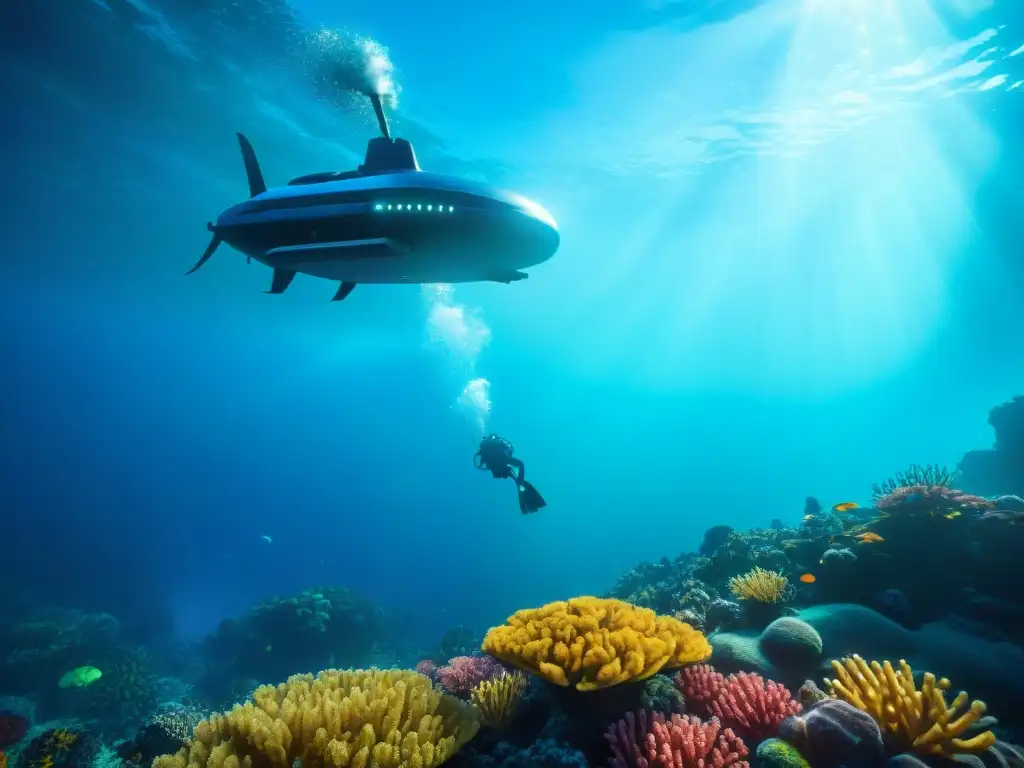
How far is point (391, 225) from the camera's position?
290 centimetres

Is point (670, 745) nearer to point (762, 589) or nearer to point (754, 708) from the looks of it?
point (754, 708)

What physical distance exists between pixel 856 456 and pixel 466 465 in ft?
468

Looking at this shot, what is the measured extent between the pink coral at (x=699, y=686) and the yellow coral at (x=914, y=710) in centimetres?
82

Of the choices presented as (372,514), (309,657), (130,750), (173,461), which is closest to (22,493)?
(173,461)

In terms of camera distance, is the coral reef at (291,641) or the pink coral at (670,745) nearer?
the pink coral at (670,745)

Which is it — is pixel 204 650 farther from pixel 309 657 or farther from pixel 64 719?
pixel 309 657

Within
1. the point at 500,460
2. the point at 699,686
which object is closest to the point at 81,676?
the point at 500,460

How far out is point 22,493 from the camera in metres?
53.4

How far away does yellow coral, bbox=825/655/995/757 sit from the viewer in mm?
2688

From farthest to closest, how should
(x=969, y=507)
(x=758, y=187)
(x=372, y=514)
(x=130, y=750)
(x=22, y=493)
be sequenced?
(x=372, y=514), (x=22, y=493), (x=758, y=187), (x=969, y=507), (x=130, y=750)

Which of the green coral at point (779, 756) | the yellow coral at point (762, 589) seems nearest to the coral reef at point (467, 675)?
the green coral at point (779, 756)

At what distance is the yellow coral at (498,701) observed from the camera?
10.0 ft

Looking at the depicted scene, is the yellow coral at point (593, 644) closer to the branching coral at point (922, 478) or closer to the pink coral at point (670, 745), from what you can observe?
the pink coral at point (670, 745)

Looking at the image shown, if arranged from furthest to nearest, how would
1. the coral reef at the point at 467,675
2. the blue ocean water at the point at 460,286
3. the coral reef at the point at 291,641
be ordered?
the blue ocean water at the point at 460,286 → the coral reef at the point at 291,641 → the coral reef at the point at 467,675
